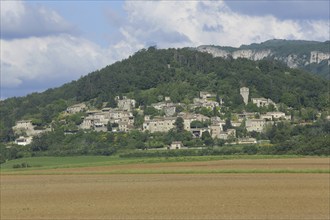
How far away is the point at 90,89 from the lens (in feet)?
587

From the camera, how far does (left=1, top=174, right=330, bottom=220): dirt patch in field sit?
28.7 meters

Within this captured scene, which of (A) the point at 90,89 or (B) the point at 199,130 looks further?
(A) the point at 90,89

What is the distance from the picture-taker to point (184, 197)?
35344 mm

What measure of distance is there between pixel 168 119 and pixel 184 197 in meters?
102

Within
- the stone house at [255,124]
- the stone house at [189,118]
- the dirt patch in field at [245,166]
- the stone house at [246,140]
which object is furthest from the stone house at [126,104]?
the dirt patch in field at [245,166]

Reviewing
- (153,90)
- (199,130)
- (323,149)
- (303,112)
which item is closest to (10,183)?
(323,149)

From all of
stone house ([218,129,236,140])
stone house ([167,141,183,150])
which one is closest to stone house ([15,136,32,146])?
stone house ([167,141,183,150])

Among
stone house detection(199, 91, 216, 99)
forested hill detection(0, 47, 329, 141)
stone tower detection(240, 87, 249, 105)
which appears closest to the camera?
stone tower detection(240, 87, 249, 105)

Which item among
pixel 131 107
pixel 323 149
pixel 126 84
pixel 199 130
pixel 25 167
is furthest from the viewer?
pixel 126 84

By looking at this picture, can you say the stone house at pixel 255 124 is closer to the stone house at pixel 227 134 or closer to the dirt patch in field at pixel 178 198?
the stone house at pixel 227 134

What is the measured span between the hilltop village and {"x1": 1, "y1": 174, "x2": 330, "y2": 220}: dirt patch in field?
237 ft

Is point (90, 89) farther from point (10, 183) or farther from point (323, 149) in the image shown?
point (10, 183)

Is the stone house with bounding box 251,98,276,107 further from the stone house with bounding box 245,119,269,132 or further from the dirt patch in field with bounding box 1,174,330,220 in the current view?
the dirt patch in field with bounding box 1,174,330,220

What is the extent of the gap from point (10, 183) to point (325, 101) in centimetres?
10753
